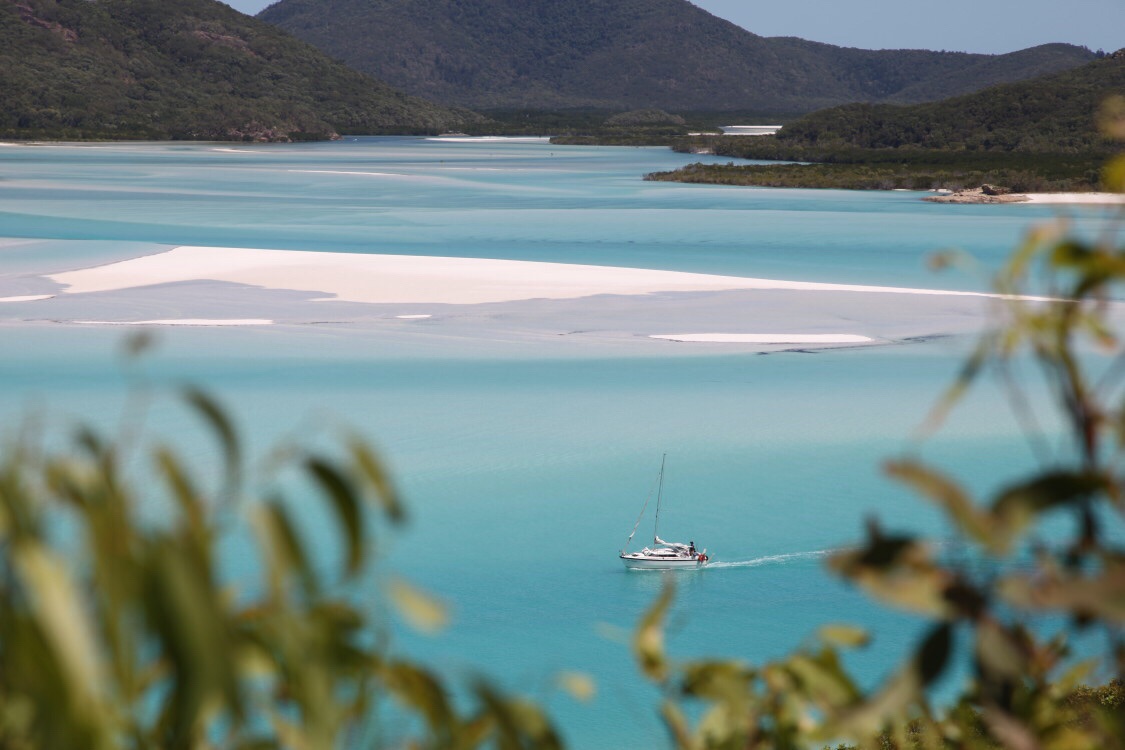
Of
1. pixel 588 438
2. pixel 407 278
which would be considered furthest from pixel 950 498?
pixel 407 278

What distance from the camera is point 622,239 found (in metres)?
27.1

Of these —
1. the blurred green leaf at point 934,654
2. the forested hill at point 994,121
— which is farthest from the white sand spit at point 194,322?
the forested hill at point 994,121

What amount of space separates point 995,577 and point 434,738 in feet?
1.38

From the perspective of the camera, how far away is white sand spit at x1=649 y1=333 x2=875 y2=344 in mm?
16266

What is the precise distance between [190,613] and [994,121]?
6577 cm

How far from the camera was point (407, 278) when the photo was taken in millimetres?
20594

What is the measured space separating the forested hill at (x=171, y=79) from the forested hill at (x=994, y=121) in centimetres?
3900

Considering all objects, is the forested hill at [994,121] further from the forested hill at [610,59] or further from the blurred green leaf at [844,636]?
the forested hill at [610,59]

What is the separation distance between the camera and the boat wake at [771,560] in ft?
30.3

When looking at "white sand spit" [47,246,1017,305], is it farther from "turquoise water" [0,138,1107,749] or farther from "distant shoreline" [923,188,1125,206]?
"distant shoreline" [923,188,1125,206]

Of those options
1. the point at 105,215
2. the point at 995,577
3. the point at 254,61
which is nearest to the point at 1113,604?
the point at 995,577

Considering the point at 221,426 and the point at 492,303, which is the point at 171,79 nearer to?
the point at 492,303

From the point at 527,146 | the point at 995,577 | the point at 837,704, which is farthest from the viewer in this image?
the point at 527,146

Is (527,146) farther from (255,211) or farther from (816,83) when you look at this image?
(816,83)
